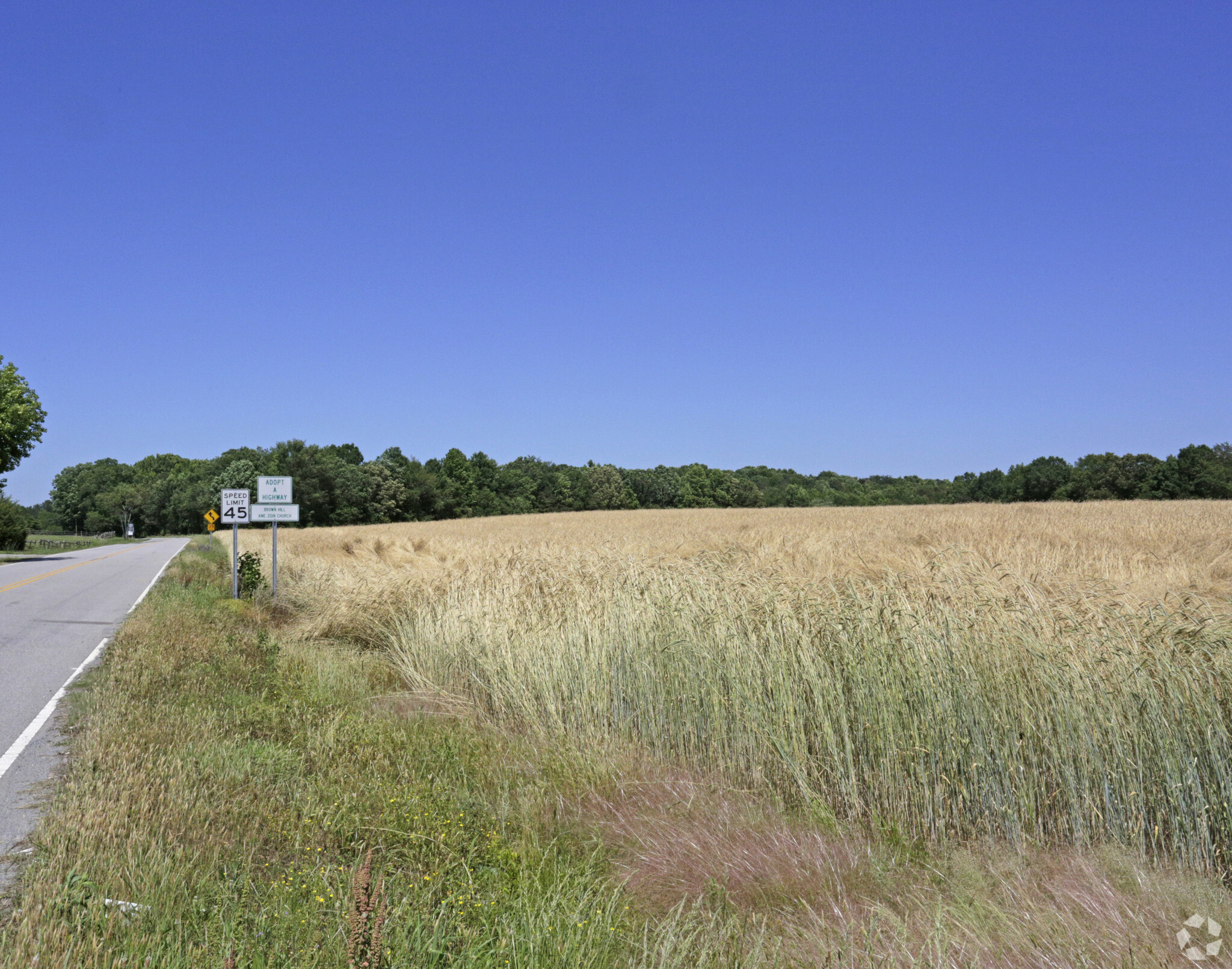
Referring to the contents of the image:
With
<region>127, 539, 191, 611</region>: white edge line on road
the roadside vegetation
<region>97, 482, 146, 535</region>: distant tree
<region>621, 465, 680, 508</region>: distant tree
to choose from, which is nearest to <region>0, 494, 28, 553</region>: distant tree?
<region>127, 539, 191, 611</region>: white edge line on road

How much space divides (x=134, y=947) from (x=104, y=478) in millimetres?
182798

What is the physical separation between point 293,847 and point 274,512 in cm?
1514

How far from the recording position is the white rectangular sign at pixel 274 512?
17.9 meters

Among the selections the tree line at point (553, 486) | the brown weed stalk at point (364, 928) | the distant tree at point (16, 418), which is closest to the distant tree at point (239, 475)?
the tree line at point (553, 486)

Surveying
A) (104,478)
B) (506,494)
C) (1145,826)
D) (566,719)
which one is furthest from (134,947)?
(104,478)

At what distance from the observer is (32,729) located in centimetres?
730

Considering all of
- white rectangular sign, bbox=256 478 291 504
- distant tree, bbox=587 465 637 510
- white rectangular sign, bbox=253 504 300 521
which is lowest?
white rectangular sign, bbox=253 504 300 521

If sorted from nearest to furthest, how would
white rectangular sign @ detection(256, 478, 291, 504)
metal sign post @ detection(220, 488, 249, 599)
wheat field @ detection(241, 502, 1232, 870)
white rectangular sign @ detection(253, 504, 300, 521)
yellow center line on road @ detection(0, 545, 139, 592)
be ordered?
wheat field @ detection(241, 502, 1232, 870) < white rectangular sign @ detection(253, 504, 300, 521) < white rectangular sign @ detection(256, 478, 291, 504) < metal sign post @ detection(220, 488, 249, 599) < yellow center line on road @ detection(0, 545, 139, 592)

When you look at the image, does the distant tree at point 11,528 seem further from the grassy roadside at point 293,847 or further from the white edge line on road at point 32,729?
the grassy roadside at point 293,847

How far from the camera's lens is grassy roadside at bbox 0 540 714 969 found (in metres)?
3.33

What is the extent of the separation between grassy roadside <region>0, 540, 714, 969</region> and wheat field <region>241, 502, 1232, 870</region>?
1275mm

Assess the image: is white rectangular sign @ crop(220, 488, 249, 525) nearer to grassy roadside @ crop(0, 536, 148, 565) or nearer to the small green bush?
the small green bush

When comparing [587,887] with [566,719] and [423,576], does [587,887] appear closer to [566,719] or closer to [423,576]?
[566,719]

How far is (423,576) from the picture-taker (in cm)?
1419
